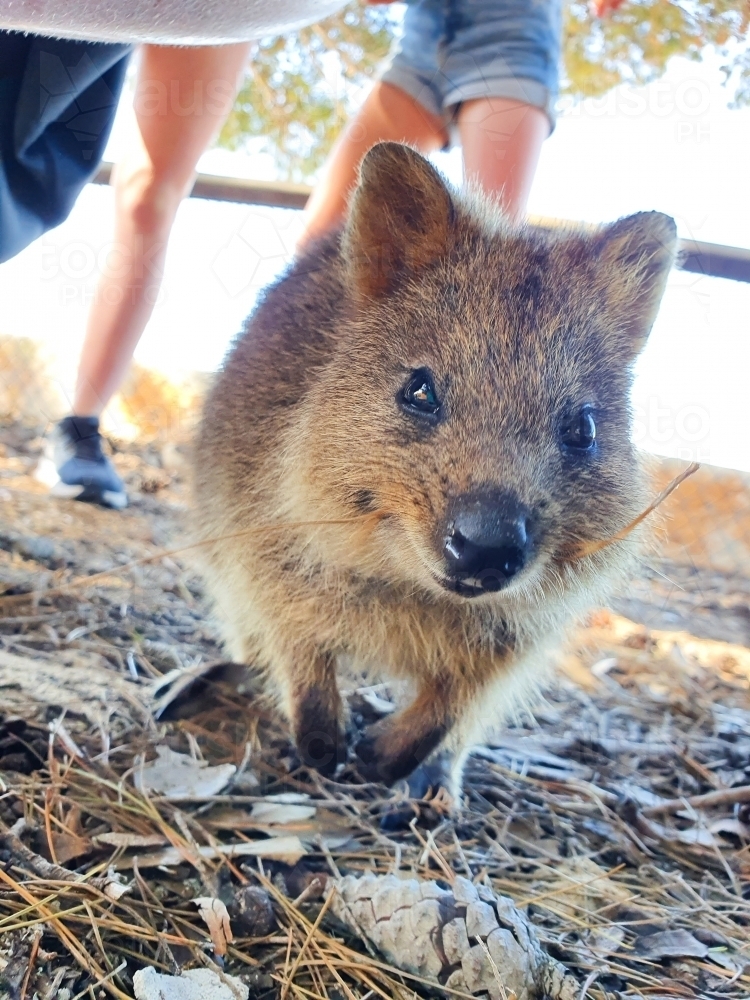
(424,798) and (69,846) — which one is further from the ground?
(69,846)

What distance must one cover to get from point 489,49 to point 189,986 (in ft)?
7.79

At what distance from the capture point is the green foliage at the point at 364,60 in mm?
2088

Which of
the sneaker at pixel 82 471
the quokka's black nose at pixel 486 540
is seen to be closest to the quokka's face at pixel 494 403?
the quokka's black nose at pixel 486 540

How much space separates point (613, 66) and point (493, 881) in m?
2.39

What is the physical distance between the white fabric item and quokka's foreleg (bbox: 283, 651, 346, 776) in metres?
1.81

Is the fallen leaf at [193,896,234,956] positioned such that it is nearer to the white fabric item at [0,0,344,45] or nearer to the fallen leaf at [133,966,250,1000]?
the fallen leaf at [133,966,250,1000]

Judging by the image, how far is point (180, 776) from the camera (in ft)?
7.70

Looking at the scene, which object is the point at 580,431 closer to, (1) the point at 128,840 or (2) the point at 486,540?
(2) the point at 486,540

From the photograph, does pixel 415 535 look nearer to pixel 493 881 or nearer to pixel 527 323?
pixel 527 323

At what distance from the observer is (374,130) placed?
2703mm

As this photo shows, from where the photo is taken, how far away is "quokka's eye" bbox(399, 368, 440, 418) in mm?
2156

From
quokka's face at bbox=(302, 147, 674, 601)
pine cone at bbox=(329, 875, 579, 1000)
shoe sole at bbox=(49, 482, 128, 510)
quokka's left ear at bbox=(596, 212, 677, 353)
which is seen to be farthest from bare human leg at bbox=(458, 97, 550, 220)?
shoe sole at bbox=(49, 482, 128, 510)

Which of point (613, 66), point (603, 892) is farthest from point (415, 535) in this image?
point (613, 66)

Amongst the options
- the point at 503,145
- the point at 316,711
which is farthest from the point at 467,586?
the point at 503,145
